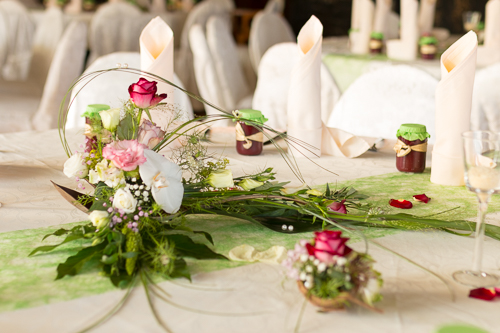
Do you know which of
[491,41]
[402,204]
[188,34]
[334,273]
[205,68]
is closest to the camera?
[334,273]

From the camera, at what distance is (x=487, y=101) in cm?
234

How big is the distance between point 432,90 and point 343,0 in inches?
191

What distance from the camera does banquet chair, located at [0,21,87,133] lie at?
2990 millimetres

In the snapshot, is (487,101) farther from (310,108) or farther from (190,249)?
(190,249)

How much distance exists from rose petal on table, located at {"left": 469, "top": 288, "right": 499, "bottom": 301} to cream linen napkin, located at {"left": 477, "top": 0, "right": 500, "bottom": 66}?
2199 millimetres

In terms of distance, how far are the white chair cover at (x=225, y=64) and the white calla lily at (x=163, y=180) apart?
2670mm

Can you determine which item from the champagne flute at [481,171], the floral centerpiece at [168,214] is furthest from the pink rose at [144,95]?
the champagne flute at [481,171]

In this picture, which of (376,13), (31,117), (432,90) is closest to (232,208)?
(432,90)

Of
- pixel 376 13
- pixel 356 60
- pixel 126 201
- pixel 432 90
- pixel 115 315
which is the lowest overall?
pixel 115 315

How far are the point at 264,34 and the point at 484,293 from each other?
3.49 meters

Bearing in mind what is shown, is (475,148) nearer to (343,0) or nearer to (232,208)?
(232,208)

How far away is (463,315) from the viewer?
2.17 feet

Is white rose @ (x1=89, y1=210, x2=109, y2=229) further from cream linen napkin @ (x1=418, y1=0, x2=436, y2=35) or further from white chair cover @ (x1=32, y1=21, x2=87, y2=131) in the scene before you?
cream linen napkin @ (x1=418, y1=0, x2=436, y2=35)

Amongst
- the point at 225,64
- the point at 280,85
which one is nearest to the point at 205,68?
the point at 225,64
